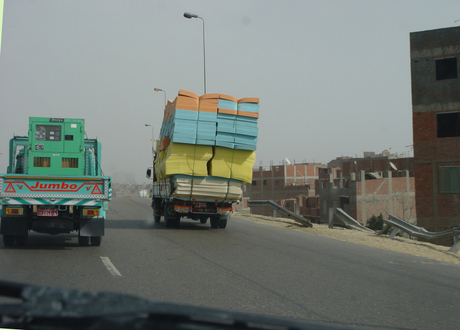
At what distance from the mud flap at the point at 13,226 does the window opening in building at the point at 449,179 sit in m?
23.6

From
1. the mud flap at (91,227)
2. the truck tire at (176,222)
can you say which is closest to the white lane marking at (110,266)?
the mud flap at (91,227)

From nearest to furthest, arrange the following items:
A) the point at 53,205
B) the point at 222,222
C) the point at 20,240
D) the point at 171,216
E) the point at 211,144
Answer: the point at 53,205, the point at 20,240, the point at 211,144, the point at 171,216, the point at 222,222

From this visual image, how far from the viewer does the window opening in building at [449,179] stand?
26.7m

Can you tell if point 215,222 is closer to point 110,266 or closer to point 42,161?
point 42,161

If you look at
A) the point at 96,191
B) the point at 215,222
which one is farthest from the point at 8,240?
the point at 215,222

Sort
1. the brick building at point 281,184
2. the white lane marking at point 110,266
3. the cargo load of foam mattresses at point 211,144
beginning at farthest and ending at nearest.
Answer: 1. the brick building at point 281,184
2. the cargo load of foam mattresses at point 211,144
3. the white lane marking at point 110,266

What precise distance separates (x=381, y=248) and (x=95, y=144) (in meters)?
8.97

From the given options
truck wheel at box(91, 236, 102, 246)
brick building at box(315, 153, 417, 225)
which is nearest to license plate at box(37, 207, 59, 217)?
truck wheel at box(91, 236, 102, 246)

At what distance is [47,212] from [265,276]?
599 cm

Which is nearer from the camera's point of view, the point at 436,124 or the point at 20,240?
the point at 20,240

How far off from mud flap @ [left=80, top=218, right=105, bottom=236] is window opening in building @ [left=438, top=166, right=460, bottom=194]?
2204cm

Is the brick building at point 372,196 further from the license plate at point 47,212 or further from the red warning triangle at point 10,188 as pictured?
the red warning triangle at point 10,188

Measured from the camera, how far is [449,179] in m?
27.0

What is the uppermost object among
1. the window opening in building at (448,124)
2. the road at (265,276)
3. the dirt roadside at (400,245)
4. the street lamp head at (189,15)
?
the street lamp head at (189,15)
